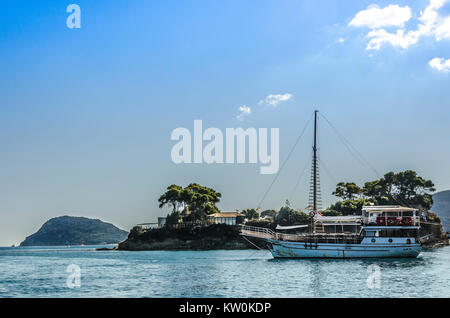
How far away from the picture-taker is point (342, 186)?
123562 mm

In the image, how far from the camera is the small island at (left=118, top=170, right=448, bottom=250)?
11156cm

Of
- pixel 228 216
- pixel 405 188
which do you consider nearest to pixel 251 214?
pixel 228 216

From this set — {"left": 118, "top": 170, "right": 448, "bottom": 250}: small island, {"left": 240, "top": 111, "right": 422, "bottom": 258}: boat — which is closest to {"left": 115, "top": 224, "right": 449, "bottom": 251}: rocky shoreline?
{"left": 118, "top": 170, "right": 448, "bottom": 250}: small island

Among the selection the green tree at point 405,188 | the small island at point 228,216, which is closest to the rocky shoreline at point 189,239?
the small island at point 228,216

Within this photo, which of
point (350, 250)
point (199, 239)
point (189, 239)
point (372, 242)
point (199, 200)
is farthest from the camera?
point (199, 200)

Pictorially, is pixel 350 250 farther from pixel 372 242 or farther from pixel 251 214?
pixel 251 214

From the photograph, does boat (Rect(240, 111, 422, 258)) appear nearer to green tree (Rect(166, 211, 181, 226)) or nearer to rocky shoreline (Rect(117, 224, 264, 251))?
rocky shoreline (Rect(117, 224, 264, 251))

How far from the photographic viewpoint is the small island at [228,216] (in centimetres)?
11156

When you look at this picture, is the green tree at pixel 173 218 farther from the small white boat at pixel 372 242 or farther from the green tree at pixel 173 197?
the small white boat at pixel 372 242

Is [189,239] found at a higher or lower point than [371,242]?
lower

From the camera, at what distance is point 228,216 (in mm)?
125250

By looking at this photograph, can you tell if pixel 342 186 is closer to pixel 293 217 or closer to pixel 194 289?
pixel 293 217
